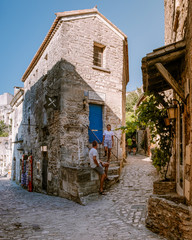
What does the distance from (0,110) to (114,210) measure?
48557 mm

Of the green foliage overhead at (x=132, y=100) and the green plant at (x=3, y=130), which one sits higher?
the green foliage overhead at (x=132, y=100)

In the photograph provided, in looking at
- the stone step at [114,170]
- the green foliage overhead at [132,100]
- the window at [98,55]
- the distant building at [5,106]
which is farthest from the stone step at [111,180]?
the distant building at [5,106]

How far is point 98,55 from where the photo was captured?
1015cm

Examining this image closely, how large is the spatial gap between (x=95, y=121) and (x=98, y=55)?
3.34 metres

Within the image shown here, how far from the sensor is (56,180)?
27.1 ft

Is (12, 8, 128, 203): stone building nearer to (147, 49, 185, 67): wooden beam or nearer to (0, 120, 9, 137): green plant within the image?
(147, 49, 185, 67): wooden beam

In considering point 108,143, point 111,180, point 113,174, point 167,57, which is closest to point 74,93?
point 108,143

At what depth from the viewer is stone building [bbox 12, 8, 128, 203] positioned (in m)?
8.39

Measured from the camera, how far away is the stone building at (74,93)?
8.39m

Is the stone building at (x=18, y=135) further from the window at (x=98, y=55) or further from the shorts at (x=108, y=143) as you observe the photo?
the shorts at (x=108, y=143)

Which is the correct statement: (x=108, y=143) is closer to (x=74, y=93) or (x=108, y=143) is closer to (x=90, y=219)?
(x=74, y=93)

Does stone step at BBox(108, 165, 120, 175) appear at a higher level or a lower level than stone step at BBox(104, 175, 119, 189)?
higher

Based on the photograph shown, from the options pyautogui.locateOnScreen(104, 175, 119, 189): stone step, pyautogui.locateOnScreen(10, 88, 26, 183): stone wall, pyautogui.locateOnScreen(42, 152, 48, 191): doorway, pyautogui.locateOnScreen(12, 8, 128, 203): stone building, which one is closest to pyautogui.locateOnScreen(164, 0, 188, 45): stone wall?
pyautogui.locateOnScreen(12, 8, 128, 203): stone building

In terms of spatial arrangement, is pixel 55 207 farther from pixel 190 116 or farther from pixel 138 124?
pixel 190 116
